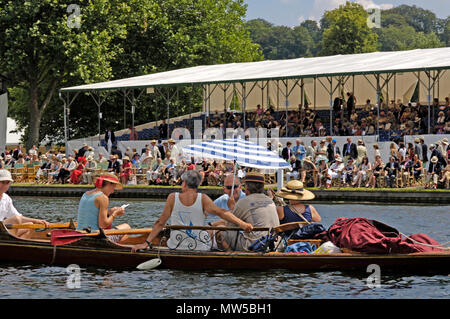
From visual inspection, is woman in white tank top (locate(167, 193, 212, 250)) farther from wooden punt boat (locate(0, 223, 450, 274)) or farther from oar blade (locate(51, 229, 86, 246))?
oar blade (locate(51, 229, 86, 246))

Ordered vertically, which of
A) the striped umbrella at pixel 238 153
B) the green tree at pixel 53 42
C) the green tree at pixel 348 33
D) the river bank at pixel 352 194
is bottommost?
the river bank at pixel 352 194

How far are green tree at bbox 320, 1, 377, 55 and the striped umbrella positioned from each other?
8092cm

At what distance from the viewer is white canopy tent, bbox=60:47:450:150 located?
37812mm

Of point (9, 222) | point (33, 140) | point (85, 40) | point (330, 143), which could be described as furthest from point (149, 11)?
point (9, 222)

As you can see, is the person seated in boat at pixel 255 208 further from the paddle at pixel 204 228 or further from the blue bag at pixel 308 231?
the blue bag at pixel 308 231

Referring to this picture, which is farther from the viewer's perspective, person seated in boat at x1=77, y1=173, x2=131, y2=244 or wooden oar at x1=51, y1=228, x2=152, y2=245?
wooden oar at x1=51, y1=228, x2=152, y2=245

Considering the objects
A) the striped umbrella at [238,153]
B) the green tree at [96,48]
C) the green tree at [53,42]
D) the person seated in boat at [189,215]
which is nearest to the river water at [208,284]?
the person seated in boat at [189,215]

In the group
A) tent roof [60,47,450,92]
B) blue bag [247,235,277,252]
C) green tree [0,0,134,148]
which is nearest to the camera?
blue bag [247,235,277,252]

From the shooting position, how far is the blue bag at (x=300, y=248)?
50.9 ft

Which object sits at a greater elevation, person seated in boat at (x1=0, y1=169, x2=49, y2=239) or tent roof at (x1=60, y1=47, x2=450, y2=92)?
tent roof at (x1=60, y1=47, x2=450, y2=92)

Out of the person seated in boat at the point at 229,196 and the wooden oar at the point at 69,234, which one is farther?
the wooden oar at the point at 69,234

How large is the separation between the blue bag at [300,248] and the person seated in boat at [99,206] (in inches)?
116

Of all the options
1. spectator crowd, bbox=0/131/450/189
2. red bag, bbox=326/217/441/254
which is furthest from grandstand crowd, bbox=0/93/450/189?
red bag, bbox=326/217/441/254
